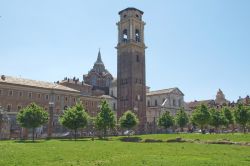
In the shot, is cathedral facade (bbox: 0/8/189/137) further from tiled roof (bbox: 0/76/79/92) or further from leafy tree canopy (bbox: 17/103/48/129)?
leafy tree canopy (bbox: 17/103/48/129)

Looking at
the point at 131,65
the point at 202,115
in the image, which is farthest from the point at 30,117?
the point at 131,65

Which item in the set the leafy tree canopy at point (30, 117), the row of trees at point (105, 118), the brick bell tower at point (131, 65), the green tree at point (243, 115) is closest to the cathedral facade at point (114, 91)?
the brick bell tower at point (131, 65)

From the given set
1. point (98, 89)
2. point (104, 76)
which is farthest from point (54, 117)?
point (104, 76)

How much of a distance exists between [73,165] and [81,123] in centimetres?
3936

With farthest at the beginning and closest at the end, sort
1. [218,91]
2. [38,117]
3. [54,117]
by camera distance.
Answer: [218,91] → [54,117] → [38,117]

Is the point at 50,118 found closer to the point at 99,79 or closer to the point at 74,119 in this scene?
the point at 74,119

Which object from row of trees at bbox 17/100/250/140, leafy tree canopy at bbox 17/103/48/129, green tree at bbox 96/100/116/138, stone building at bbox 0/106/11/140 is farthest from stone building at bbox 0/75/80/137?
green tree at bbox 96/100/116/138

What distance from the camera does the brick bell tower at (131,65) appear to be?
304ft

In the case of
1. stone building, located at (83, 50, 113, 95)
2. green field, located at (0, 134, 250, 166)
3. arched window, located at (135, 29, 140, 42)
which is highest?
arched window, located at (135, 29, 140, 42)

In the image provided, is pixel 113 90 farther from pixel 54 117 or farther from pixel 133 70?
pixel 54 117

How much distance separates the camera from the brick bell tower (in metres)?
92.6

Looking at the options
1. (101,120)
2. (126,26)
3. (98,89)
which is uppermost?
(126,26)

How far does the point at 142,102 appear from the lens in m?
94.9

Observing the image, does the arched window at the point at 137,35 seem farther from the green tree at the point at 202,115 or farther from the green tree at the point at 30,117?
the green tree at the point at 30,117
